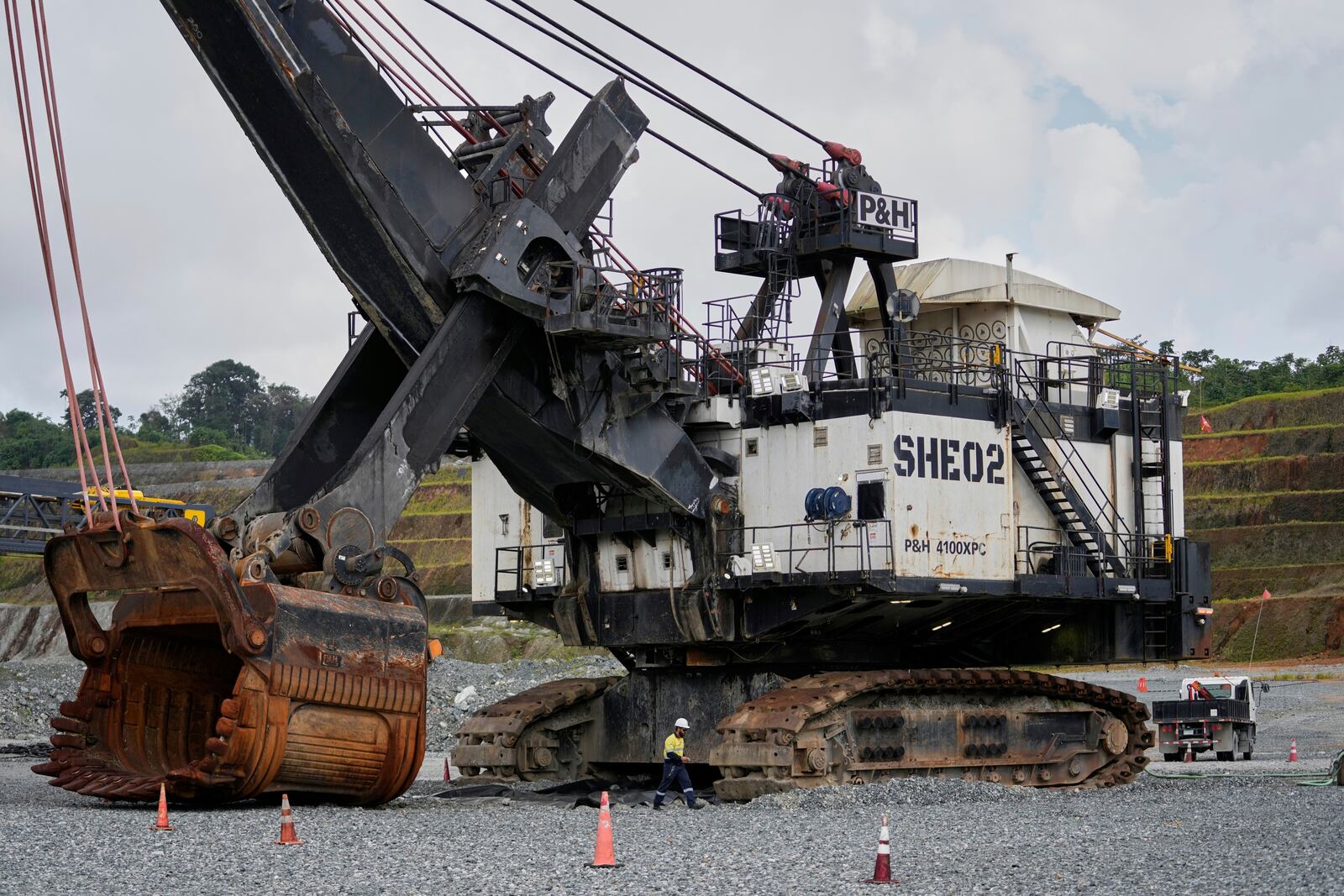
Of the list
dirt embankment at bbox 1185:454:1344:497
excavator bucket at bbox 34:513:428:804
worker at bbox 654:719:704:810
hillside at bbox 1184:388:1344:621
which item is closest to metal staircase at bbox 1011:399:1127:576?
worker at bbox 654:719:704:810

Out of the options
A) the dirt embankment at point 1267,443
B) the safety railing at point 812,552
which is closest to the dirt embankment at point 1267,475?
the dirt embankment at point 1267,443

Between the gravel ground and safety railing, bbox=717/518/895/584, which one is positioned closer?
the gravel ground

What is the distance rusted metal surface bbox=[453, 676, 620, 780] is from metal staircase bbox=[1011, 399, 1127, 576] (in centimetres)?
600

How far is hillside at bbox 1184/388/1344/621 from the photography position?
6166 cm

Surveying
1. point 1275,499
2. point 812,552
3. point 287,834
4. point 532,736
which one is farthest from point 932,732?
point 1275,499

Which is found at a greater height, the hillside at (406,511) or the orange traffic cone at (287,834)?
the hillside at (406,511)

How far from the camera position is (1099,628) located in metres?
21.9

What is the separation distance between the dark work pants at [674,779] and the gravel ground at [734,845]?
9.2 inches

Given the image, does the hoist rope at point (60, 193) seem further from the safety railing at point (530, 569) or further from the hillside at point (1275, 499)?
the hillside at point (1275, 499)

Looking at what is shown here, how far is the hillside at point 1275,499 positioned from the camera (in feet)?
202

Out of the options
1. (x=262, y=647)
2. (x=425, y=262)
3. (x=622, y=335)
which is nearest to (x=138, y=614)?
(x=262, y=647)

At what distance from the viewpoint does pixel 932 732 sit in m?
19.9

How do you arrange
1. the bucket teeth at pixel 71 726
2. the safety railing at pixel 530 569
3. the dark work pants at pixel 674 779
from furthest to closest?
the safety railing at pixel 530 569 < the dark work pants at pixel 674 779 < the bucket teeth at pixel 71 726

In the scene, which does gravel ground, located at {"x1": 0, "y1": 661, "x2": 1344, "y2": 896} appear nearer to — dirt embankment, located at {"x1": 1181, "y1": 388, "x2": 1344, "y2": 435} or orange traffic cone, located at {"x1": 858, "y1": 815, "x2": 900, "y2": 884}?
orange traffic cone, located at {"x1": 858, "y1": 815, "x2": 900, "y2": 884}
